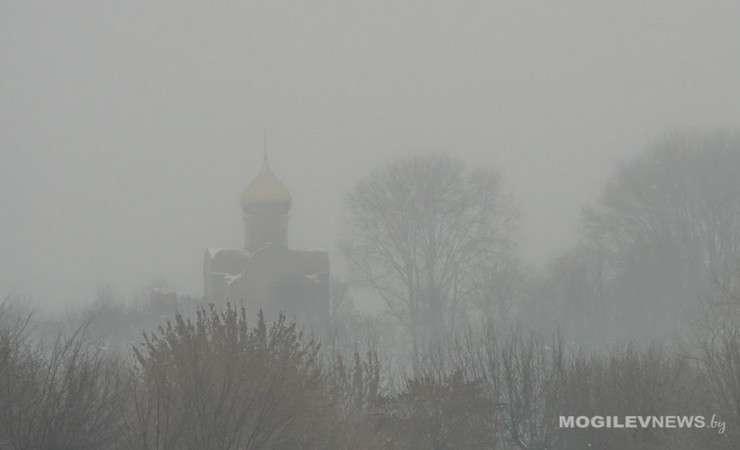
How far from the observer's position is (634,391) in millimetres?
12570

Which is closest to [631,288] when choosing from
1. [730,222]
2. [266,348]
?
[730,222]

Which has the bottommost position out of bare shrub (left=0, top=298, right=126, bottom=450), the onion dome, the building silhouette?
bare shrub (left=0, top=298, right=126, bottom=450)

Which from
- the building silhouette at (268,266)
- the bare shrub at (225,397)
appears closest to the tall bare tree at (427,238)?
the building silhouette at (268,266)

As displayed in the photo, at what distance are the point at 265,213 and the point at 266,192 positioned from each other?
1.10m

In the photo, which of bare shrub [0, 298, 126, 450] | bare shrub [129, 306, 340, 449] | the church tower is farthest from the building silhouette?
bare shrub [0, 298, 126, 450]

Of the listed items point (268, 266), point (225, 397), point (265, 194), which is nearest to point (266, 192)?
point (265, 194)

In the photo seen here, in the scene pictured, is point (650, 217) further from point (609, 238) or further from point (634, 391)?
point (634, 391)

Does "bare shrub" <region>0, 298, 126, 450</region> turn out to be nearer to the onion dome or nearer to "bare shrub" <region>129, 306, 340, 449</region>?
"bare shrub" <region>129, 306, 340, 449</region>

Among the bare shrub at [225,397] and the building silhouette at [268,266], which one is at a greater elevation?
the building silhouette at [268,266]

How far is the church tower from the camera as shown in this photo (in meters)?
51.9

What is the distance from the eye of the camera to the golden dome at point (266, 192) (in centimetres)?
5222

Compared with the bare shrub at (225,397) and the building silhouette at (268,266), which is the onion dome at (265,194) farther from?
the bare shrub at (225,397)

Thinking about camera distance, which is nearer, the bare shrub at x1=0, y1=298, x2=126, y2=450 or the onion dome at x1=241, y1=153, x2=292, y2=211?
the bare shrub at x1=0, y1=298, x2=126, y2=450

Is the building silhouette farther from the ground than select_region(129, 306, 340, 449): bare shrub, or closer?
farther from the ground
